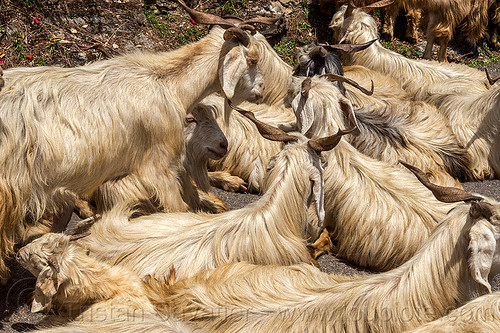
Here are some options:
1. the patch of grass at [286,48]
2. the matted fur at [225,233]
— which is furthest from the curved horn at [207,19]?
the patch of grass at [286,48]

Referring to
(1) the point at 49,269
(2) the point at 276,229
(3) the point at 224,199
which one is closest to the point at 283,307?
(2) the point at 276,229

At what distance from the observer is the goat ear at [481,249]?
366 centimetres

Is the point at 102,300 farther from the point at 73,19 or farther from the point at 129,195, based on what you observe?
the point at 73,19

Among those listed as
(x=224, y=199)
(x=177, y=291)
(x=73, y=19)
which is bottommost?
(x=224, y=199)

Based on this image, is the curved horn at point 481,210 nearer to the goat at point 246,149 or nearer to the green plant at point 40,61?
the goat at point 246,149

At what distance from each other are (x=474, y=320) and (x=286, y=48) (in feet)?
22.1

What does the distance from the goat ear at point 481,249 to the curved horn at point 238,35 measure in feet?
8.11

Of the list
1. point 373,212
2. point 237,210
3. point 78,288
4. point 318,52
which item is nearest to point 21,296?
point 78,288

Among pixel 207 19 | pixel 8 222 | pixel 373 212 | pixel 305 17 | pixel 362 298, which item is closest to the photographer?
pixel 362 298

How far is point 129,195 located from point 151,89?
0.80 meters

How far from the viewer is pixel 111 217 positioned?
197 inches

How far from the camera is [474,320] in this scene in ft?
10.4

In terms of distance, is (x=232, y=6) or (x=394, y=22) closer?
(x=232, y=6)

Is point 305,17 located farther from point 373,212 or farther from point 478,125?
point 373,212
